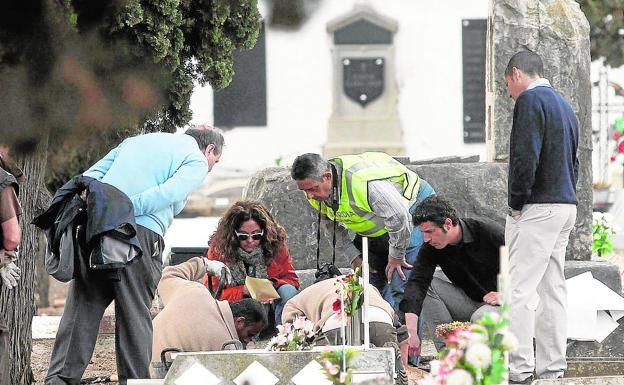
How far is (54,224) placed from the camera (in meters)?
5.84

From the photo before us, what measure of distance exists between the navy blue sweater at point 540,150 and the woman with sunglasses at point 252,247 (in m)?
1.67

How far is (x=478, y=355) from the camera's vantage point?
3.50 metres

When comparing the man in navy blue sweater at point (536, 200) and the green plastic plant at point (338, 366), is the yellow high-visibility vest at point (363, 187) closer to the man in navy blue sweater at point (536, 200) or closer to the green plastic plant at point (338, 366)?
the man in navy blue sweater at point (536, 200)

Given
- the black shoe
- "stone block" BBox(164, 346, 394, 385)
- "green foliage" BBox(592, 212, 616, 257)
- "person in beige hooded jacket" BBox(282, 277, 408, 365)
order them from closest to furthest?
"stone block" BBox(164, 346, 394, 385) → "person in beige hooded jacket" BBox(282, 277, 408, 365) → the black shoe → "green foliage" BBox(592, 212, 616, 257)

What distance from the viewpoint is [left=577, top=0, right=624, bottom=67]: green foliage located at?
757 inches

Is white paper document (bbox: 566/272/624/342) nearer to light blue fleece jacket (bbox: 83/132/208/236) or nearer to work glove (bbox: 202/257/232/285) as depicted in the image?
work glove (bbox: 202/257/232/285)

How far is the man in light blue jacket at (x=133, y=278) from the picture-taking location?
5859 millimetres

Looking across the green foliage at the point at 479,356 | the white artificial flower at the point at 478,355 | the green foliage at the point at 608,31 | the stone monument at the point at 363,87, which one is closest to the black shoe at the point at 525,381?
the green foliage at the point at 479,356

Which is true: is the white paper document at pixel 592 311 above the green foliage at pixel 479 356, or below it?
below

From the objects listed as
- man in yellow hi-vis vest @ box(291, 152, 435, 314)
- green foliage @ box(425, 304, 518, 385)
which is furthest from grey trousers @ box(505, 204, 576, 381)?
green foliage @ box(425, 304, 518, 385)

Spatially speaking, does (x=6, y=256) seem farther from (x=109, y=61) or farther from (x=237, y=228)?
(x=109, y=61)

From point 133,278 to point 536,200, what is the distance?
1750 millimetres

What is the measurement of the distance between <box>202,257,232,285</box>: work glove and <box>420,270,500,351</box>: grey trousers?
101 cm

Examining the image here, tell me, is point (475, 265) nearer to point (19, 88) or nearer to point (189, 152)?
point (189, 152)
